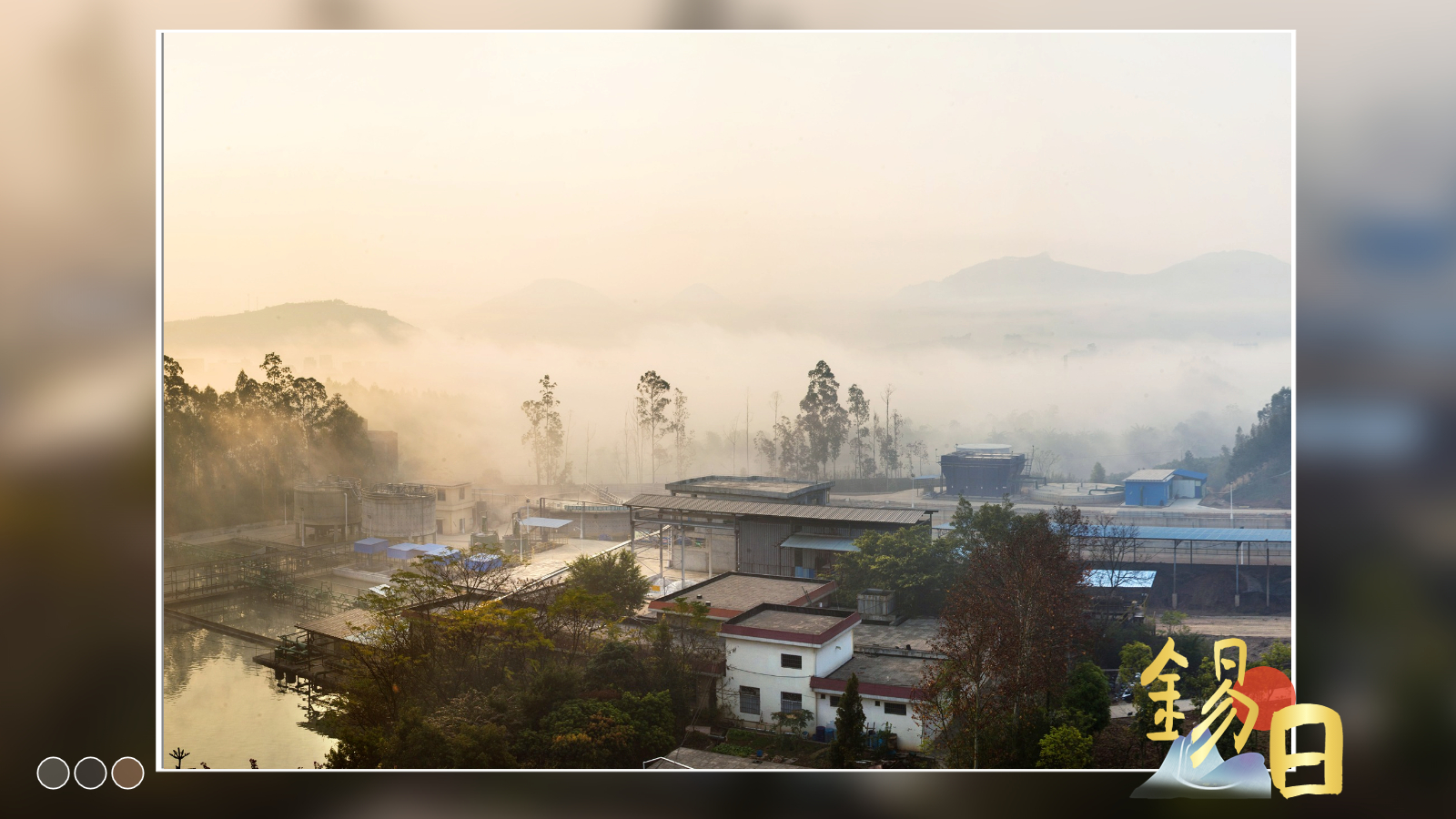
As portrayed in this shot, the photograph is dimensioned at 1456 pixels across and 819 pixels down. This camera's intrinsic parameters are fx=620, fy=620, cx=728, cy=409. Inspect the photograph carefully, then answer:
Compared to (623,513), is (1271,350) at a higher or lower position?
higher

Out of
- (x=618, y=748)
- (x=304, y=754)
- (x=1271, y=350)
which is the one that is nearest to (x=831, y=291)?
(x=1271, y=350)

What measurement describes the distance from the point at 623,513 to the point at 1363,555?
136 inches

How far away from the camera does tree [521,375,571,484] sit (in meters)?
2.97

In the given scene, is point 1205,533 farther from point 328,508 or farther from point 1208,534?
point 328,508

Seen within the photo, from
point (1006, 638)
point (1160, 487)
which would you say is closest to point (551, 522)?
point (1006, 638)

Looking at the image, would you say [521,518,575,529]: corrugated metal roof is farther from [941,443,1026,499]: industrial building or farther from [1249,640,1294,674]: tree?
[1249,640,1294,674]: tree

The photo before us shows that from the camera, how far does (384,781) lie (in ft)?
9.39

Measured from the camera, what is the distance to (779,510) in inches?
121

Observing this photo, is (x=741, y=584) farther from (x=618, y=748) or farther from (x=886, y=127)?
(x=886, y=127)

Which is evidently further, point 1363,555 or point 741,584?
point 741,584

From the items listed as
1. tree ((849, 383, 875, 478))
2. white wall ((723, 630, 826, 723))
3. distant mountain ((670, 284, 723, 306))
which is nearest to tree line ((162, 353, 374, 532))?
distant mountain ((670, 284, 723, 306))

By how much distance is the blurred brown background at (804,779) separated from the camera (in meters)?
2.82

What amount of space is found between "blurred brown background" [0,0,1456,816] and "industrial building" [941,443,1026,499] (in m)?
1.29

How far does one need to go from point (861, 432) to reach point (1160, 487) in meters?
1.42
